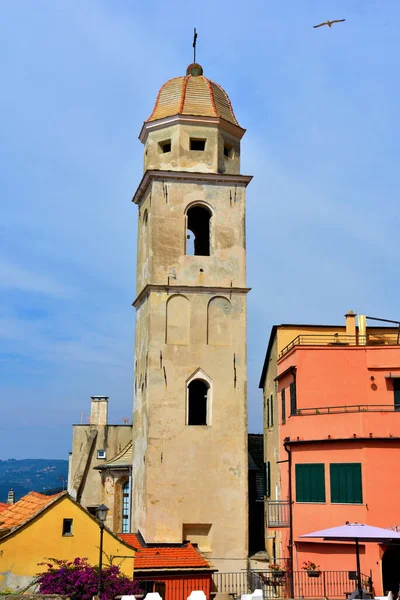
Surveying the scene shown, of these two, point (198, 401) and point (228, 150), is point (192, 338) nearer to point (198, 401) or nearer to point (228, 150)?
point (198, 401)

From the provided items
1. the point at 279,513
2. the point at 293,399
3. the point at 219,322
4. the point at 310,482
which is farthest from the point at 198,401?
the point at 279,513

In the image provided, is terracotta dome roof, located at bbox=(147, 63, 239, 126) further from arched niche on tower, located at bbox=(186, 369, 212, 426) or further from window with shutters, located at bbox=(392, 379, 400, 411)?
window with shutters, located at bbox=(392, 379, 400, 411)

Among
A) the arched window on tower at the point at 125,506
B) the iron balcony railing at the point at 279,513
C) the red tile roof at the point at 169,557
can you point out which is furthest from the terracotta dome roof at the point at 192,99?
the arched window on tower at the point at 125,506

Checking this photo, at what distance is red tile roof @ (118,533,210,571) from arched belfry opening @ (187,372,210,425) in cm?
495

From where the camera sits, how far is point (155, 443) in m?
31.1

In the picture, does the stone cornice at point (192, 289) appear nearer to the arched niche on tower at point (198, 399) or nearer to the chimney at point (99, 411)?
the arched niche on tower at point (198, 399)

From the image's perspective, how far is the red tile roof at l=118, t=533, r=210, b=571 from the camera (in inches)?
1092

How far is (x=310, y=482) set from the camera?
101ft

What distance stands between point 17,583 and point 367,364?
16.5 metres

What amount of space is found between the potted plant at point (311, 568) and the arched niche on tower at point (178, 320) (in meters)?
9.68

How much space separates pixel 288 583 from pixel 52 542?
9.85 metres

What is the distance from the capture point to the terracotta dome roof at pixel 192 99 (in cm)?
3459

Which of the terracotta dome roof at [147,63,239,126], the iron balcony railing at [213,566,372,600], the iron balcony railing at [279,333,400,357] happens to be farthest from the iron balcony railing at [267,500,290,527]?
the terracotta dome roof at [147,63,239,126]

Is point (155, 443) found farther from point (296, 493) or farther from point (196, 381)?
point (296, 493)
